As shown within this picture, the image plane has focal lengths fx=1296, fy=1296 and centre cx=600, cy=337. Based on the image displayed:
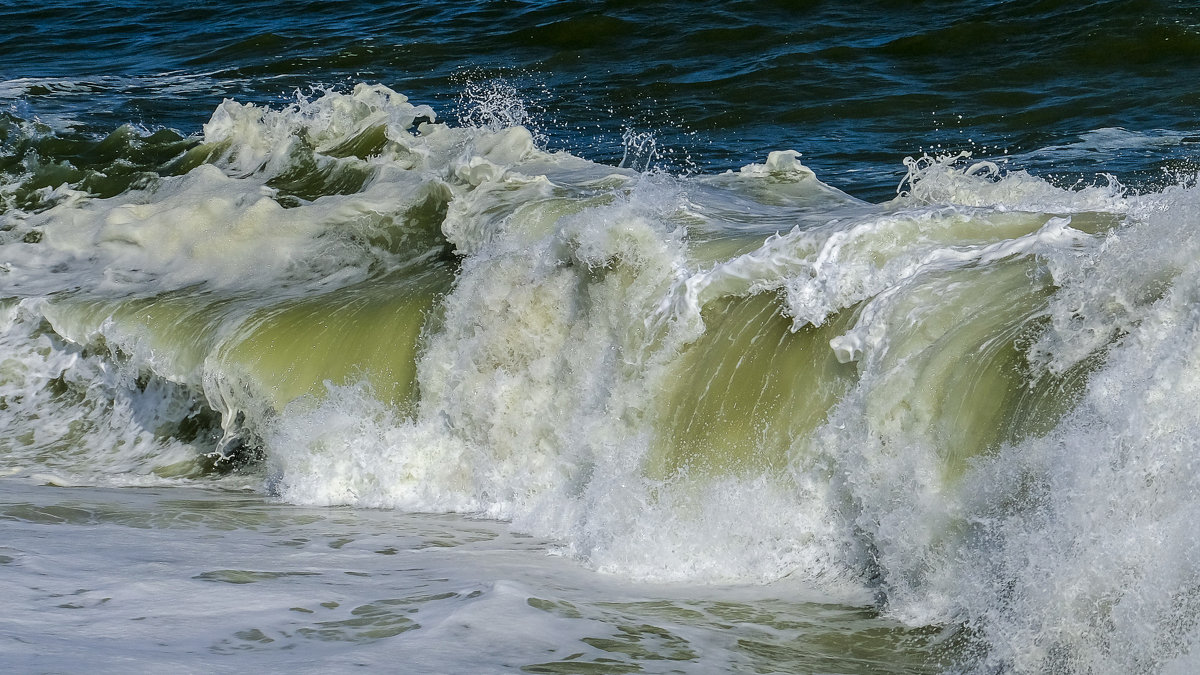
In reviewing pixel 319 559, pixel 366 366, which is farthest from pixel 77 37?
pixel 319 559

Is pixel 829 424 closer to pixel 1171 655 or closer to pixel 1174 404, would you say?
pixel 1174 404

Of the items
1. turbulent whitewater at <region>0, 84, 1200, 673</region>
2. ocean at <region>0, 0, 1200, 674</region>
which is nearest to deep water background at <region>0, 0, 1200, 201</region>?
ocean at <region>0, 0, 1200, 674</region>

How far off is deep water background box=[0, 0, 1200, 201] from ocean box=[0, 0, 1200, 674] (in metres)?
0.25

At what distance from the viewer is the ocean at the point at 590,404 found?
3672mm

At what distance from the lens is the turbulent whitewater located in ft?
12.4

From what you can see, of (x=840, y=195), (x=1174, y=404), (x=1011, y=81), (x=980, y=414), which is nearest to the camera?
(x=1174, y=404)

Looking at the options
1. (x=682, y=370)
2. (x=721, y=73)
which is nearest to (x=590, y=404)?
(x=682, y=370)

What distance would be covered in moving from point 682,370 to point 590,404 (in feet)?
1.51

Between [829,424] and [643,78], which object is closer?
[829,424]

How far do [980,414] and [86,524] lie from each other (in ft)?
11.5

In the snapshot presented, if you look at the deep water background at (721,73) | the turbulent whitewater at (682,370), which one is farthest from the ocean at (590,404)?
the deep water background at (721,73)

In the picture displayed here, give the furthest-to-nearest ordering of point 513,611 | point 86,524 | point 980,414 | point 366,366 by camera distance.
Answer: point 366,366
point 86,524
point 980,414
point 513,611

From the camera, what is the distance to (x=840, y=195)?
25.0 feet

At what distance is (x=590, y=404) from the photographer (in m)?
5.56
